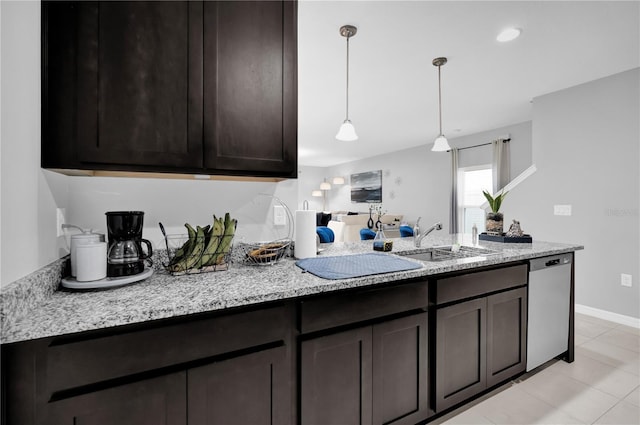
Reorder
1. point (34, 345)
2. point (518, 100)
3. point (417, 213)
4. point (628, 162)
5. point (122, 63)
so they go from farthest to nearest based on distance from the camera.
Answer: point (417, 213), point (518, 100), point (628, 162), point (122, 63), point (34, 345)

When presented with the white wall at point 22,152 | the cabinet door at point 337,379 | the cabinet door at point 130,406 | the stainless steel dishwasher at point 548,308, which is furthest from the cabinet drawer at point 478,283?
the white wall at point 22,152

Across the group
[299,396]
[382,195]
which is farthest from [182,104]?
[382,195]

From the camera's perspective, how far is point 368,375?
1294mm

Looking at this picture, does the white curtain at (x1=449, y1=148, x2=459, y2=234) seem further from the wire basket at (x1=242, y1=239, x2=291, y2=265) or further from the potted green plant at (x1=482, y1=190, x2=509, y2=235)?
the wire basket at (x1=242, y1=239, x2=291, y2=265)

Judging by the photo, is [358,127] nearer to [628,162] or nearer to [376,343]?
[628,162]

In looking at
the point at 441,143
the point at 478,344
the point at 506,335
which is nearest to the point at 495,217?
the point at 441,143

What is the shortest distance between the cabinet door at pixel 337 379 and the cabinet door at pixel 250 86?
82 centimetres

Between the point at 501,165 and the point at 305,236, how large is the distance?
4.92 meters

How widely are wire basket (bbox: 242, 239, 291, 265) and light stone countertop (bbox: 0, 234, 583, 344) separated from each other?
0.04 metres

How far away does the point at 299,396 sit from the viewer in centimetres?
116

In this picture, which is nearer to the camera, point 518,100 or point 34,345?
point 34,345

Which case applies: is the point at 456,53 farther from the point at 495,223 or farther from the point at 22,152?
the point at 22,152

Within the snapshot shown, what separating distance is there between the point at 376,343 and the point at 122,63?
156 cm

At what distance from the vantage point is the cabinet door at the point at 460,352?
153 centimetres
